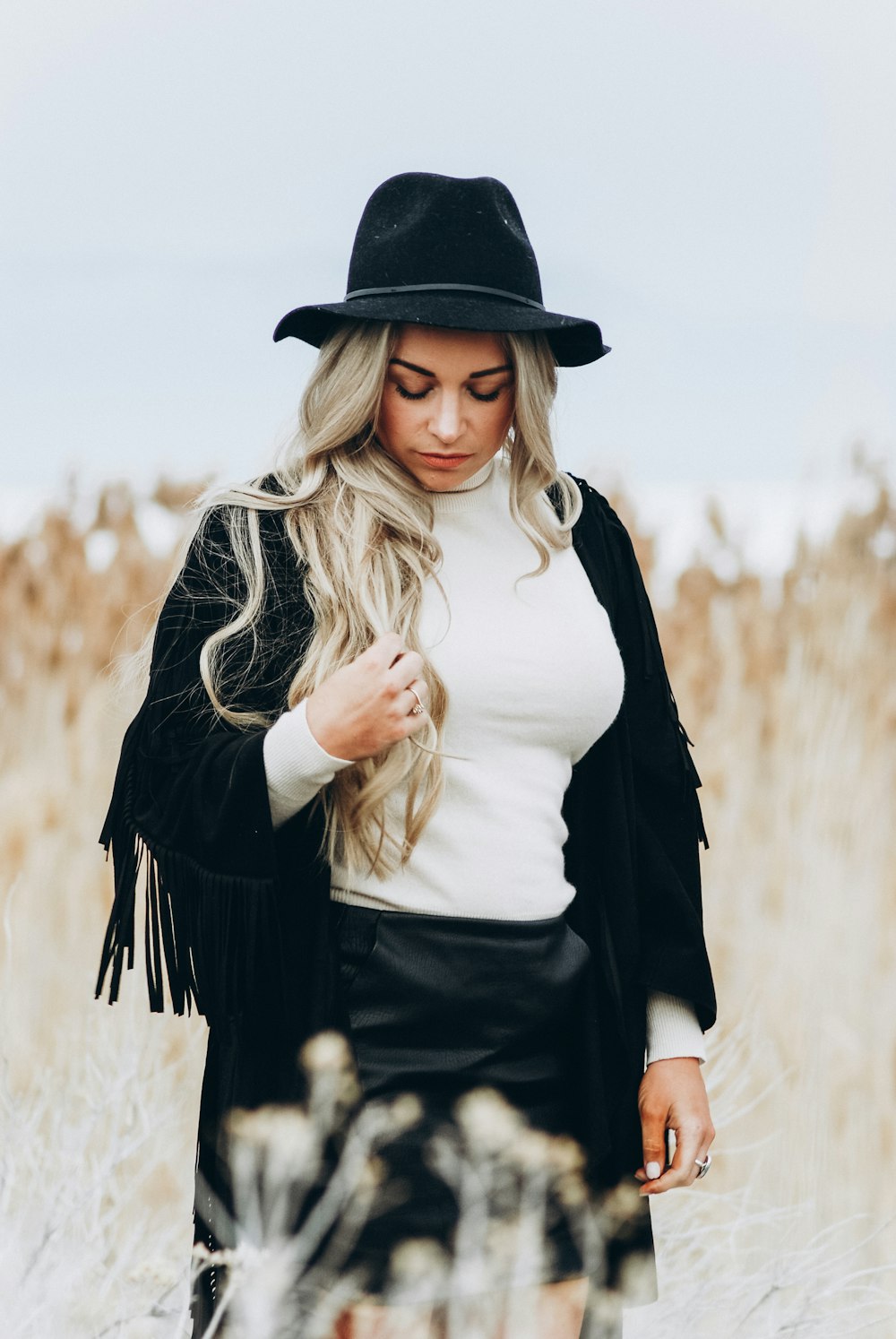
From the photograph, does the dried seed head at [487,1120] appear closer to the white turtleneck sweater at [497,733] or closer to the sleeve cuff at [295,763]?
the white turtleneck sweater at [497,733]

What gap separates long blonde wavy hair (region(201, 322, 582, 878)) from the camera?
1.51 metres

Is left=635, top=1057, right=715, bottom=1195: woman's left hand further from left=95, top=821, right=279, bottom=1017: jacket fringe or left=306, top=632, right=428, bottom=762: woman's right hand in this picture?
→ left=306, top=632, right=428, bottom=762: woman's right hand

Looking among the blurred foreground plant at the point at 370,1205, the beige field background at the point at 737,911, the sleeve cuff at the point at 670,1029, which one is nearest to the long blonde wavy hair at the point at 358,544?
the blurred foreground plant at the point at 370,1205

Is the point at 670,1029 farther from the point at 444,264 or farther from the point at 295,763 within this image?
the point at 444,264

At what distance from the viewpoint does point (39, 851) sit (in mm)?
Answer: 3363

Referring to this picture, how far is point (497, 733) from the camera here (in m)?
1.56

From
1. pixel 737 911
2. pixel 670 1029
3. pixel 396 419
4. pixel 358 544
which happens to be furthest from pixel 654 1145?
pixel 737 911

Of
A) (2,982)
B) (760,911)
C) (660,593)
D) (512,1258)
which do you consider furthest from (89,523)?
(512,1258)

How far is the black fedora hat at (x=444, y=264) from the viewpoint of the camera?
5.05ft

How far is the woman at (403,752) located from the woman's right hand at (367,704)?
2 cm

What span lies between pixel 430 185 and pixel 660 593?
2.42m

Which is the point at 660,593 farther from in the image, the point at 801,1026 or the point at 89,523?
the point at 89,523

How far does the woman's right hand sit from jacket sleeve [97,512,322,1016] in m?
0.10

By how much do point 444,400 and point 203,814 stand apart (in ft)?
1.78
